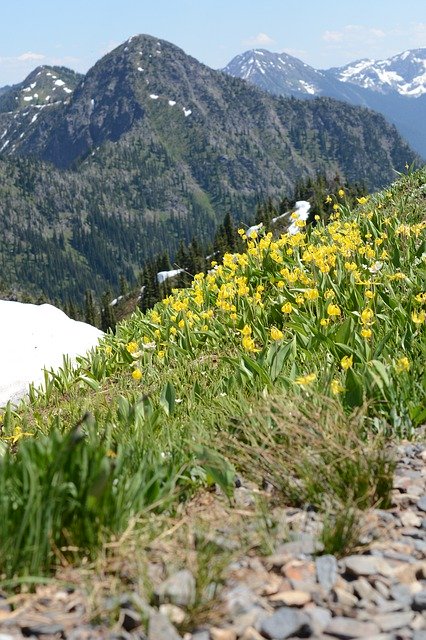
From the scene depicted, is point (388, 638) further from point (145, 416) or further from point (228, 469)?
point (145, 416)

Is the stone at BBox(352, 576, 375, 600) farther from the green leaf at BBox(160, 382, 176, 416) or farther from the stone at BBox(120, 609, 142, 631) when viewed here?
the green leaf at BBox(160, 382, 176, 416)

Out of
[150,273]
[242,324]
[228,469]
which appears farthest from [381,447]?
[150,273]

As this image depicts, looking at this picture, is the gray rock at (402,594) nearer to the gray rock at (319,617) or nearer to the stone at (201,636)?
the gray rock at (319,617)

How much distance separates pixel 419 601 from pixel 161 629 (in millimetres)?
979

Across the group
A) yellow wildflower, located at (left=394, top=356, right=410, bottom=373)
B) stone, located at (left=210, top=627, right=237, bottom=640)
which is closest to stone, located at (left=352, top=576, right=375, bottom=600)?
stone, located at (left=210, top=627, right=237, bottom=640)

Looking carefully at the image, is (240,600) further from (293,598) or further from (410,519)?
(410,519)

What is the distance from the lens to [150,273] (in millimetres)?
136625

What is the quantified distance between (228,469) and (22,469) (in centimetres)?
110

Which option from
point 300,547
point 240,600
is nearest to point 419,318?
point 300,547

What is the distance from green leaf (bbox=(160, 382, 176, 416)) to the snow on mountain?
441cm

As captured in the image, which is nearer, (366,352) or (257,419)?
(257,419)

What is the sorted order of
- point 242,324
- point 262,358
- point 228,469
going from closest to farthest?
point 228,469 < point 262,358 < point 242,324

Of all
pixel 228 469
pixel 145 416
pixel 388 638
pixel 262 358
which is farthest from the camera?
pixel 262 358

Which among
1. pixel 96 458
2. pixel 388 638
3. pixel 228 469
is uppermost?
pixel 96 458
